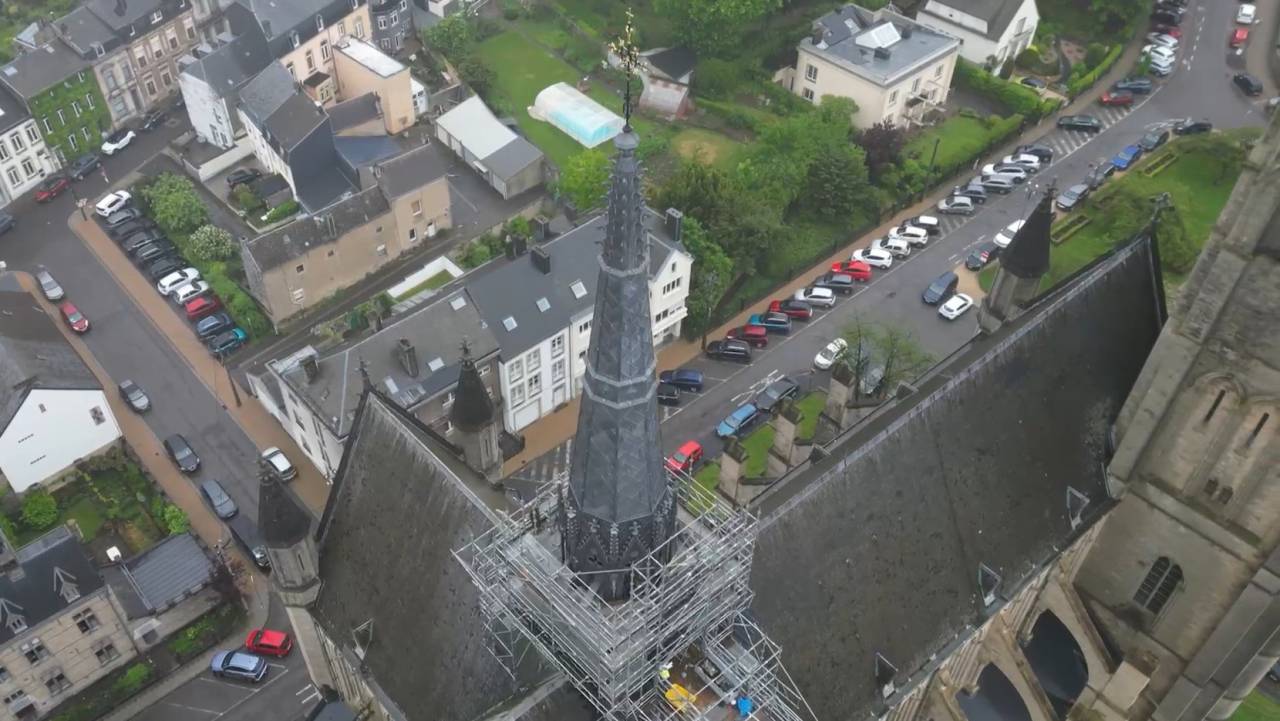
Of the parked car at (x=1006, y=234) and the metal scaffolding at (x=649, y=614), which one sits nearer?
the metal scaffolding at (x=649, y=614)

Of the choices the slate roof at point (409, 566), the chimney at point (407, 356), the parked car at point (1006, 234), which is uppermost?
the slate roof at point (409, 566)

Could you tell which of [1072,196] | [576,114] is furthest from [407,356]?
[1072,196]

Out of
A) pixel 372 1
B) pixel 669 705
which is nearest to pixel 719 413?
pixel 669 705

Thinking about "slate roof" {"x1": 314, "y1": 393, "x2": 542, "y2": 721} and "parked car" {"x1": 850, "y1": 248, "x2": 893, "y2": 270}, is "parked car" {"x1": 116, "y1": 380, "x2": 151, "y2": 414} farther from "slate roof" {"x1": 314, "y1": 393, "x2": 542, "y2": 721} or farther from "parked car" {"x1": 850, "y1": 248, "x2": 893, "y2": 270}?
"parked car" {"x1": 850, "y1": 248, "x2": 893, "y2": 270}

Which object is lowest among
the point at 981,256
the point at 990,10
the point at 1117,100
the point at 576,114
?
the point at 981,256

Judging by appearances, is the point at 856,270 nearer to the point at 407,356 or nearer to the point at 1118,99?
the point at 407,356

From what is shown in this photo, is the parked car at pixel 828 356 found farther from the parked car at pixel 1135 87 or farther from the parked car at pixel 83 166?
the parked car at pixel 83 166

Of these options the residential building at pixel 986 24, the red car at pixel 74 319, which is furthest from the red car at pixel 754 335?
the red car at pixel 74 319

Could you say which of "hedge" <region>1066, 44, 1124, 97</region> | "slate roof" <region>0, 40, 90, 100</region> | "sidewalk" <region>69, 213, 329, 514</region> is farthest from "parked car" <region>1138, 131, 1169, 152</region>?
"slate roof" <region>0, 40, 90, 100</region>
